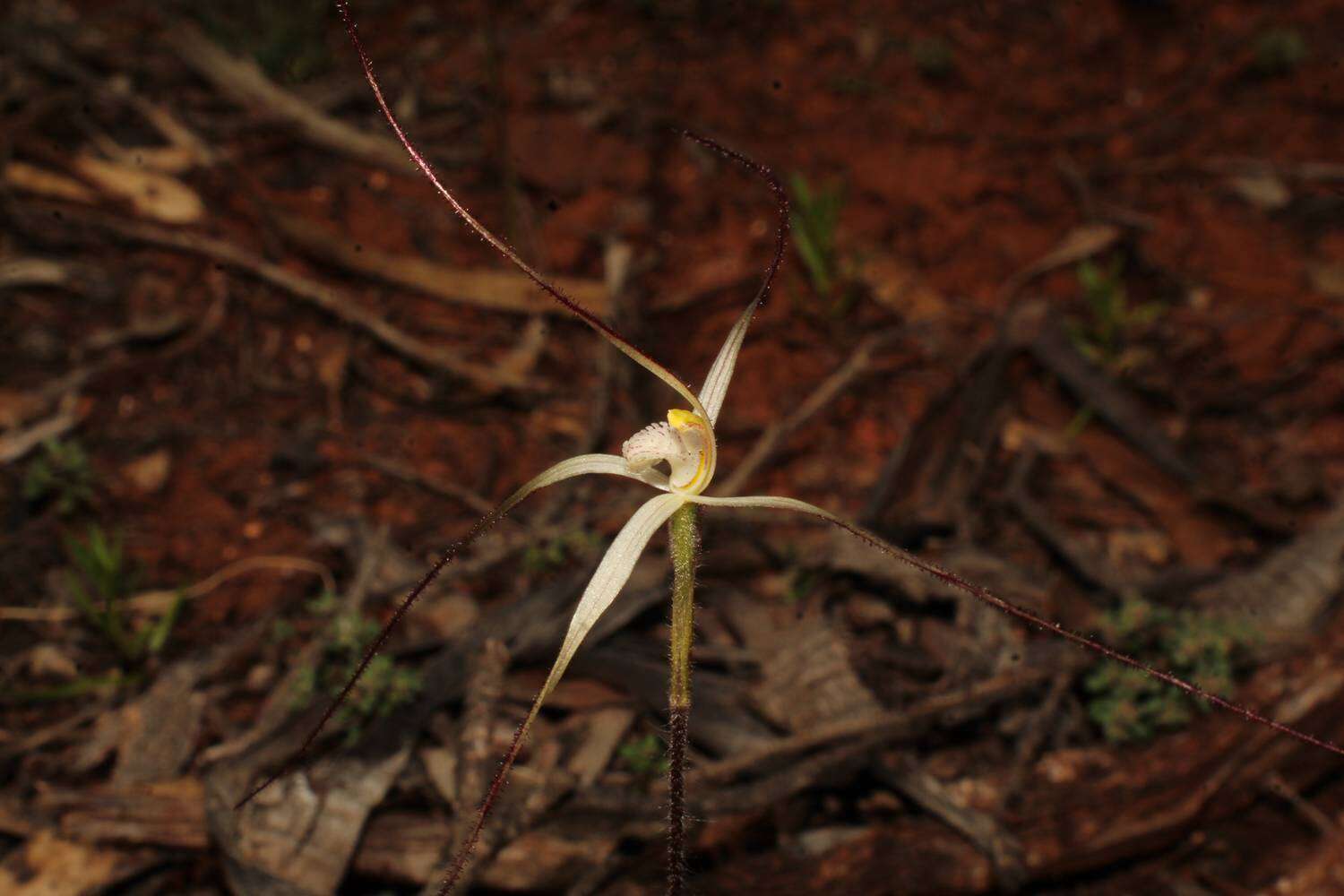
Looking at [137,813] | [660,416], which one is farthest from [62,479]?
[660,416]

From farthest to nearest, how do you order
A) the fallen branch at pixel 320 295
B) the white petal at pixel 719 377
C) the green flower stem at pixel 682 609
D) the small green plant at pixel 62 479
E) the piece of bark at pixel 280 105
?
the piece of bark at pixel 280 105, the fallen branch at pixel 320 295, the small green plant at pixel 62 479, the white petal at pixel 719 377, the green flower stem at pixel 682 609

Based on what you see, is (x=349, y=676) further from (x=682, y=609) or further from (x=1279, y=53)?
(x=1279, y=53)

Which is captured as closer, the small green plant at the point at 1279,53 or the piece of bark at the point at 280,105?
the piece of bark at the point at 280,105

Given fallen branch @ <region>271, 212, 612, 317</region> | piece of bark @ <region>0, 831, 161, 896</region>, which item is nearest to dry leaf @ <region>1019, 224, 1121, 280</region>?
fallen branch @ <region>271, 212, 612, 317</region>

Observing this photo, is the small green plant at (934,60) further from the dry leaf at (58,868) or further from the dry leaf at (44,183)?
the dry leaf at (58,868)

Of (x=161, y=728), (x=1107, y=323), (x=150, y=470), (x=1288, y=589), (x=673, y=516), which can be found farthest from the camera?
(x=1107, y=323)

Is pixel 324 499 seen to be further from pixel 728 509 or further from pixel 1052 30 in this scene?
pixel 1052 30

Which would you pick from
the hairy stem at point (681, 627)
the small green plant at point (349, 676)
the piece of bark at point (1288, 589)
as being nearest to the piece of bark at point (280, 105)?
the small green plant at point (349, 676)
